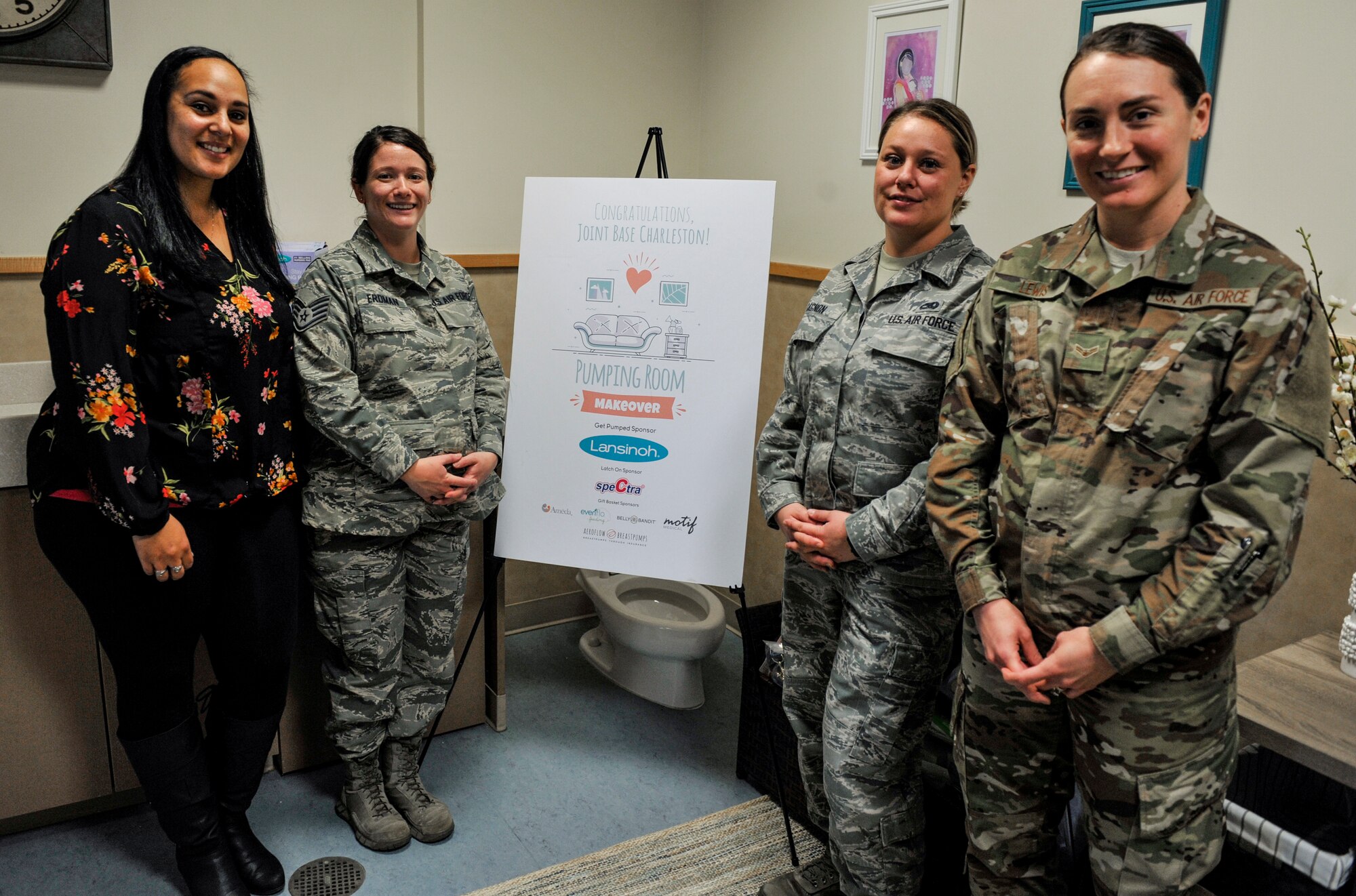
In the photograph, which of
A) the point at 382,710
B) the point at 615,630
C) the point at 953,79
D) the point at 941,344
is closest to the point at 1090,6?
the point at 953,79

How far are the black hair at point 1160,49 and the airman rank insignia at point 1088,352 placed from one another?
31 centimetres

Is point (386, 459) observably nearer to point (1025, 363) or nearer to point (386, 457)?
point (386, 457)

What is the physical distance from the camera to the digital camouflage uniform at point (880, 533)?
1638 mm

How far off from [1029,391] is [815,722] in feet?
2.84

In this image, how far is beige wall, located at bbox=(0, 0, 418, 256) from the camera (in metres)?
2.34

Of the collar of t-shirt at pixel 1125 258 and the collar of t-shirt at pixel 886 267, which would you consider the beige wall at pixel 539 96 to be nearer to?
the collar of t-shirt at pixel 886 267

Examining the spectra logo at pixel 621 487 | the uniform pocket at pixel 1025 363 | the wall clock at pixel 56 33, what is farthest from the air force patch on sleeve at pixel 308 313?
the uniform pocket at pixel 1025 363

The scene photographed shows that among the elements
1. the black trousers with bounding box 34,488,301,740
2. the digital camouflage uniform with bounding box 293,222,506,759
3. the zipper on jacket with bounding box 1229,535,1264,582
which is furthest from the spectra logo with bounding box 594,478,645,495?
the zipper on jacket with bounding box 1229,535,1264,582

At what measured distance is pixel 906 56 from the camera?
250 cm

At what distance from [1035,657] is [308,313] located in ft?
4.79

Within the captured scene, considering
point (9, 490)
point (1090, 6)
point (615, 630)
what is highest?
point (1090, 6)

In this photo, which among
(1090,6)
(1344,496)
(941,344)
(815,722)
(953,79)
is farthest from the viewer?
(953,79)

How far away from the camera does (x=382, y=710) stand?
2.16 meters

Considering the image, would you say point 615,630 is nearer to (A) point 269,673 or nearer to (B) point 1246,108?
(A) point 269,673
